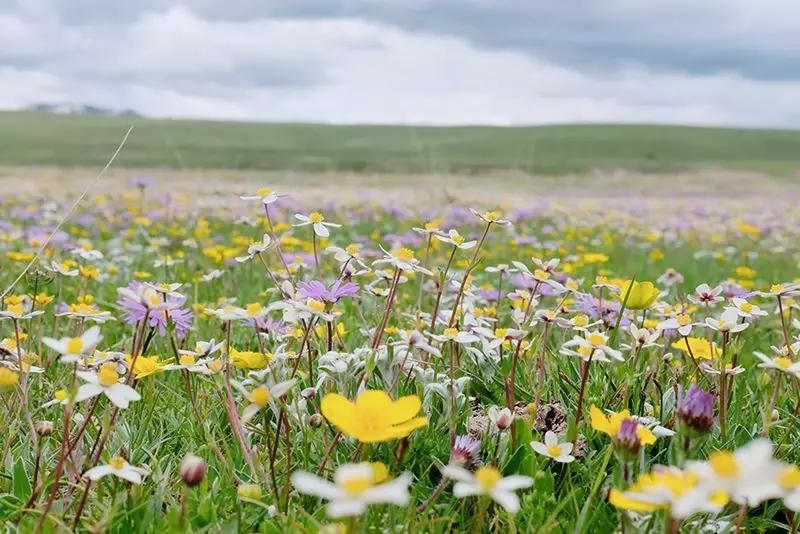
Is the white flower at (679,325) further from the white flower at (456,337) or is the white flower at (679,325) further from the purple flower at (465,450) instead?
the purple flower at (465,450)

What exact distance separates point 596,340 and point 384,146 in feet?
218

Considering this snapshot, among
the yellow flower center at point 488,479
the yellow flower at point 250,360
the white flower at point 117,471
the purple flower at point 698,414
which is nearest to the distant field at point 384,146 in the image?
the yellow flower at point 250,360

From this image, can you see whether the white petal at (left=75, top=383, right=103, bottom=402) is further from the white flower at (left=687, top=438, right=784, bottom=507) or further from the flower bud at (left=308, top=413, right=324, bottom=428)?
the white flower at (left=687, top=438, right=784, bottom=507)

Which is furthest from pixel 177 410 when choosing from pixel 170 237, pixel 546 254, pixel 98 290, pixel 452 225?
pixel 452 225

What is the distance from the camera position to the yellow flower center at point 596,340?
183 centimetres

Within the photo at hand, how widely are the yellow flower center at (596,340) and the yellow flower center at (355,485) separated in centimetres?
104

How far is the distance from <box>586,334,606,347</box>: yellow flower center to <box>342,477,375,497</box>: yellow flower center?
40.9 inches

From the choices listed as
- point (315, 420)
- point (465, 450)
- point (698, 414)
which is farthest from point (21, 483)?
point (698, 414)

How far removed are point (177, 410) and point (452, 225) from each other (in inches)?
281

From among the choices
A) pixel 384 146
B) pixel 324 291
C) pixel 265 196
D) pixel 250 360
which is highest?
pixel 265 196

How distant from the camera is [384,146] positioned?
221ft

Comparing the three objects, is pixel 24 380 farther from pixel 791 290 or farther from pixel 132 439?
pixel 791 290

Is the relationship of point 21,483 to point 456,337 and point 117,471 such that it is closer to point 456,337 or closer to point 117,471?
point 117,471

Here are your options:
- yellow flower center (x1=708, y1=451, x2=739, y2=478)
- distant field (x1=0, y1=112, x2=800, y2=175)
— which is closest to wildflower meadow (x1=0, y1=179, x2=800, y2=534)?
yellow flower center (x1=708, y1=451, x2=739, y2=478)
